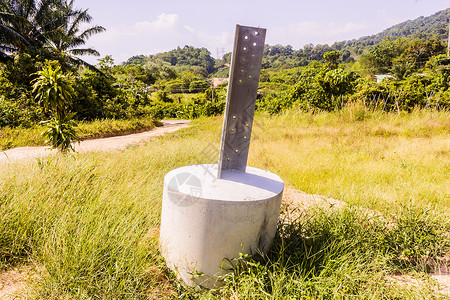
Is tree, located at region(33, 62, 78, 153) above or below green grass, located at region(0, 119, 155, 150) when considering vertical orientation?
above

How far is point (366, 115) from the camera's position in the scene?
9922 millimetres

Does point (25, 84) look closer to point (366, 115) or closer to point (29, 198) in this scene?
point (29, 198)

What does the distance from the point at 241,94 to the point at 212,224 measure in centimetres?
112

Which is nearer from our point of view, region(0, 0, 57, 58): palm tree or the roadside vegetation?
the roadside vegetation

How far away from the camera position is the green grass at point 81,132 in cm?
793

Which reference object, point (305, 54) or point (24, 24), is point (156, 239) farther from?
point (305, 54)

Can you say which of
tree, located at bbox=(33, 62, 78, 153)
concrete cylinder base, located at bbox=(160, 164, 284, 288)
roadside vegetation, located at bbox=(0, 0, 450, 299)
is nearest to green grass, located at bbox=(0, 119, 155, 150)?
roadside vegetation, located at bbox=(0, 0, 450, 299)

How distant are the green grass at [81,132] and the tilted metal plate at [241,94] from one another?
20.9 feet

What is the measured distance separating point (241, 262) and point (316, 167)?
346cm

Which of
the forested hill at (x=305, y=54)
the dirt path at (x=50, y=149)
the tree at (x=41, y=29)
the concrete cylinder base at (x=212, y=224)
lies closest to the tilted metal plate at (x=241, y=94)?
the concrete cylinder base at (x=212, y=224)

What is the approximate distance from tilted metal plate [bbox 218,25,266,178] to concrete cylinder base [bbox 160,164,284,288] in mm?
355

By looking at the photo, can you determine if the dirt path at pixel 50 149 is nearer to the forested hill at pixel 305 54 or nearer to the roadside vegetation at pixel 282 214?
the roadside vegetation at pixel 282 214

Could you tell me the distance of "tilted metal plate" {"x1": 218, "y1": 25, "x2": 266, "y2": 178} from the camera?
206 cm

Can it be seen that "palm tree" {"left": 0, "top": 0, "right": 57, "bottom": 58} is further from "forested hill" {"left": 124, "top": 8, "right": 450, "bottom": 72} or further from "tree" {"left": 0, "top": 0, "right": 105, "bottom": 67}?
"forested hill" {"left": 124, "top": 8, "right": 450, "bottom": 72}
